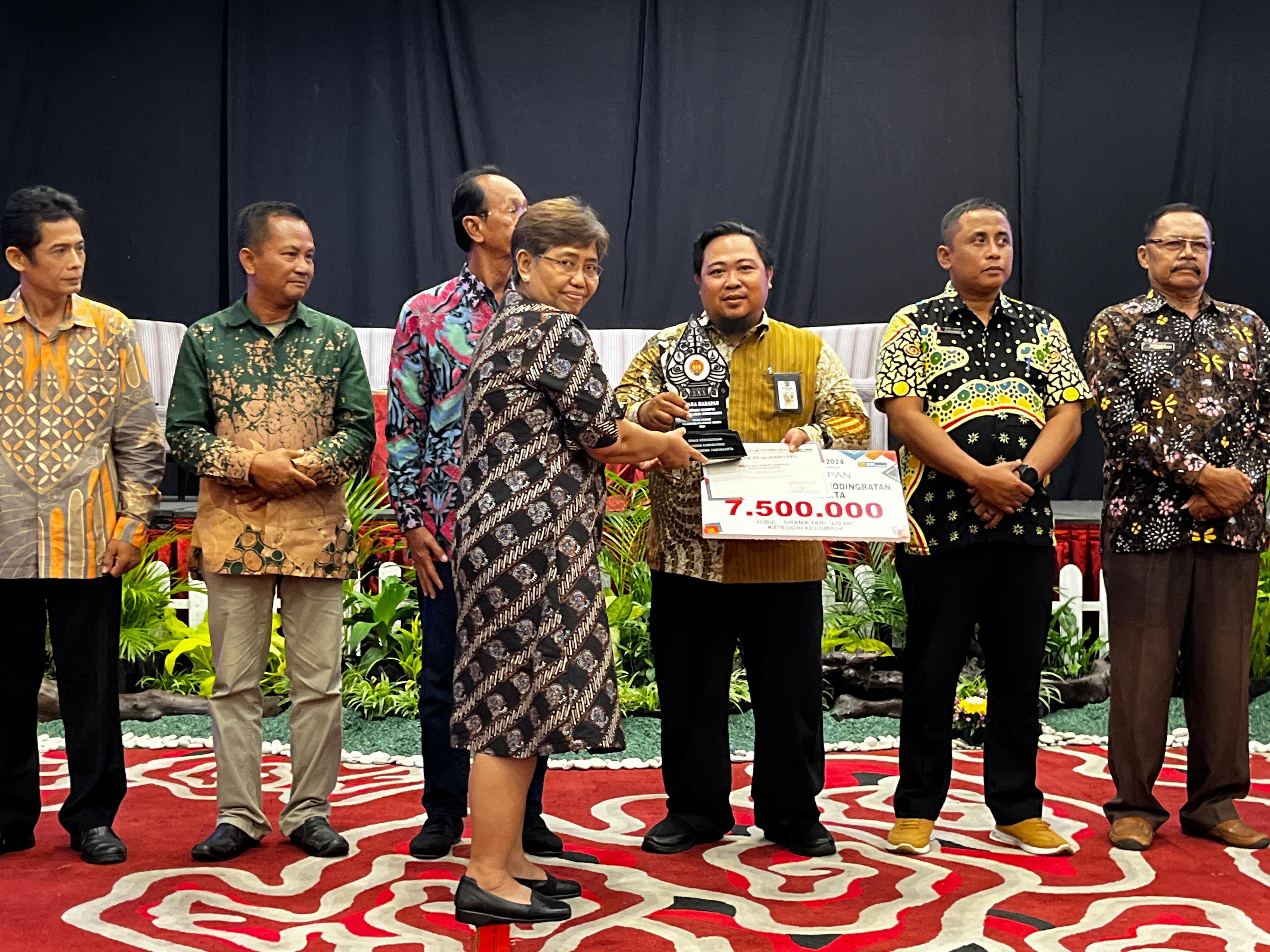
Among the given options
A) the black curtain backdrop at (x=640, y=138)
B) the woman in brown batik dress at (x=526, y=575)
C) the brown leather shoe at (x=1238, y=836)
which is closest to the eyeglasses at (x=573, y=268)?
the woman in brown batik dress at (x=526, y=575)

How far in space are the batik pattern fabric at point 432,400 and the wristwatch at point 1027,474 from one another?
136 cm

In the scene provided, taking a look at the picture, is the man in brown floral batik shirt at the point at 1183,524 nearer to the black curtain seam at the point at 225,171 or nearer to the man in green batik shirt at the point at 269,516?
the man in green batik shirt at the point at 269,516

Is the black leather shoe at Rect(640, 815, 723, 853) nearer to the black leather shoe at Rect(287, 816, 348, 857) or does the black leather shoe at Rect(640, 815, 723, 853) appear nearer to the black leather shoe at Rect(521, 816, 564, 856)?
the black leather shoe at Rect(521, 816, 564, 856)

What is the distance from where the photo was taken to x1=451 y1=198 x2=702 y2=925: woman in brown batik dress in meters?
2.62

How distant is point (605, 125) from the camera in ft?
29.5

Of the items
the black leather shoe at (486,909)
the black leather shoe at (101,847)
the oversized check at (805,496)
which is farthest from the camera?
the black leather shoe at (101,847)

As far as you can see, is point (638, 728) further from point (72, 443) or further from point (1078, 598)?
point (72, 443)

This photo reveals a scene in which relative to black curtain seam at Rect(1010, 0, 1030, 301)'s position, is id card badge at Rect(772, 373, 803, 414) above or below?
below

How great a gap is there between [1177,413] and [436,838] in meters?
2.18

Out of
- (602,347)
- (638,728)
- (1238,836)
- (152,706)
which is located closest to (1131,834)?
(1238,836)

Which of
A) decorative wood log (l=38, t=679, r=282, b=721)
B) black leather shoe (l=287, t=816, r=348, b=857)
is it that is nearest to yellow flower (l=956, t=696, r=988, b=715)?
black leather shoe (l=287, t=816, r=348, b=857)

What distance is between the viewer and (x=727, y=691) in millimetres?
3438

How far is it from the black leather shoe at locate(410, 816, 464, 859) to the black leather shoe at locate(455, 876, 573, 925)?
2.07ft

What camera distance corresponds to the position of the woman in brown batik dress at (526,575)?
2.62 meters
